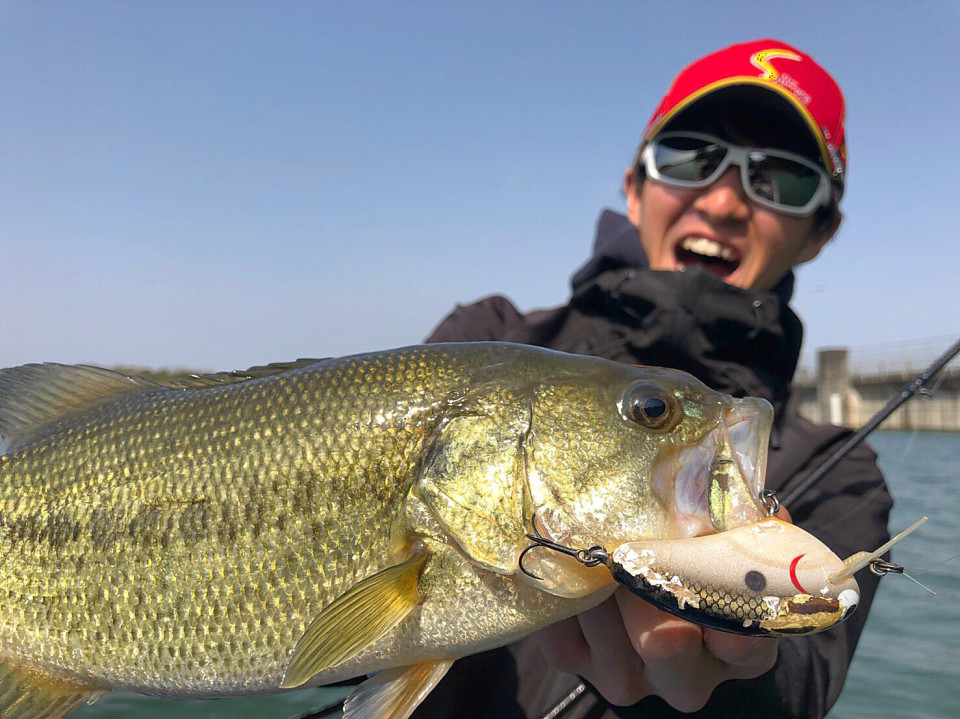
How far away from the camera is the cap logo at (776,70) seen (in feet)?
9.43

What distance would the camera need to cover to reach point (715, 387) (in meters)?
2.81

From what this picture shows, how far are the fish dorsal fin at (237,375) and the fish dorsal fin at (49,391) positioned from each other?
0.12 meters

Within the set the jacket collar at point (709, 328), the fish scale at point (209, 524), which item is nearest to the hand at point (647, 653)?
the fish scale at point (209, 524)

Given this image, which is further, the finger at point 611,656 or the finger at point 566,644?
the finger at point 566,644

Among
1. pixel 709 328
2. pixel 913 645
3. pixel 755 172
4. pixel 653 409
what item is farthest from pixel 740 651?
→ pixel 913 645

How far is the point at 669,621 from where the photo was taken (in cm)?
→ 149

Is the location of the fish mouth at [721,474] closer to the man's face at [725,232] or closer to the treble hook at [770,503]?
the treble hook at [770,503]

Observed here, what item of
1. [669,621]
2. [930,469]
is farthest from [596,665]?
[930,469]

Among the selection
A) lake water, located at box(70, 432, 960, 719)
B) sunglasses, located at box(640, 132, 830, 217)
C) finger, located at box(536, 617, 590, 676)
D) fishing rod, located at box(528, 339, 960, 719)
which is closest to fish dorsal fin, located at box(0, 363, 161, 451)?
finger, located at box(536, 617, 590, 676)

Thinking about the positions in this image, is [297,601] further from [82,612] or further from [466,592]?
[82,612]

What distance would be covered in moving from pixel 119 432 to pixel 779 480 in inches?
85.9

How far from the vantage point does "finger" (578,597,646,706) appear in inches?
64.8

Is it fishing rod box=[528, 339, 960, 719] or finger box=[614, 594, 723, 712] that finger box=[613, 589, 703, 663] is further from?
fishing rod box=[528, 339, 960, 719]

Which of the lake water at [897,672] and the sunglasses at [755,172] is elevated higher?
the sunglasses at [755,172]
